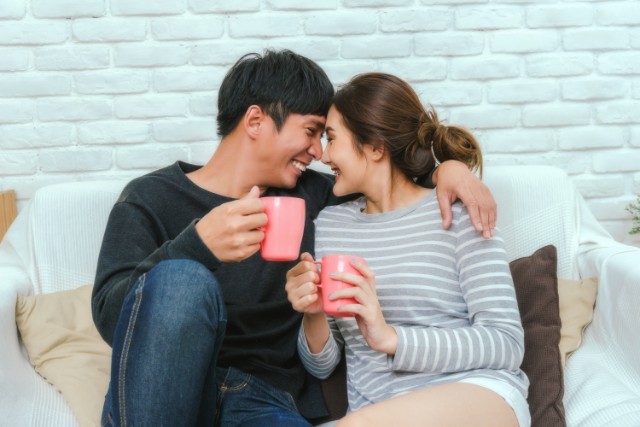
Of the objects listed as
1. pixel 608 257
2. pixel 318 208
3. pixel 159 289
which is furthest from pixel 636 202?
pixel 159 289

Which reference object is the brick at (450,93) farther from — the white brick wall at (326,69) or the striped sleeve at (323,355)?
the striped sleeve at (323,355)

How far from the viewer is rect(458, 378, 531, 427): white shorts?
1178mm

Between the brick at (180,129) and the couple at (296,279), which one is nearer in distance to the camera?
the couple at (296,279)

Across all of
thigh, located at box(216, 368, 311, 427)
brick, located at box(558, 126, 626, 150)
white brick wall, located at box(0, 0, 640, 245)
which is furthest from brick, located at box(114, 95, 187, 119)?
brick, located at box(558, 126, 626, 150)

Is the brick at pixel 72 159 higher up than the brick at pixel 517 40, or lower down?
lower down

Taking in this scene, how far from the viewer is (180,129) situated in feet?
6.63

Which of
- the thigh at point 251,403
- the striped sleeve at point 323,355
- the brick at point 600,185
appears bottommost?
the thigh at point 251,403

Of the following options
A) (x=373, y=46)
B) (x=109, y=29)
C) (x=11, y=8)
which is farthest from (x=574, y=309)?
(x=11, y=8)

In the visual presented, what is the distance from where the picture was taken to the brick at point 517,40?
6.78 feet

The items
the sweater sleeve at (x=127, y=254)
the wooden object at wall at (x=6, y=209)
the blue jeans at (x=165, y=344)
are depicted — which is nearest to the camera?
the blue jeans at (x=165, y=344)

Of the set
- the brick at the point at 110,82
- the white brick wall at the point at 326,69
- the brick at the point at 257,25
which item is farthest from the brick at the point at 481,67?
the brick at the point at 110,82

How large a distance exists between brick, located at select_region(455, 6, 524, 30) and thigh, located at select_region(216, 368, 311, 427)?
1.19 m

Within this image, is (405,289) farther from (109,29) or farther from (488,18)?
(109,29)

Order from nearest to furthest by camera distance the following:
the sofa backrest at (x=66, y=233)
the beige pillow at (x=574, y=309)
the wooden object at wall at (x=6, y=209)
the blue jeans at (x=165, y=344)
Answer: the blue jeans at (x=165, y=344), the beige pillow at (x=574, y=309), the sofa backrest at (x=66, y=233), the wooden object at wall at (x=6, y=209)
